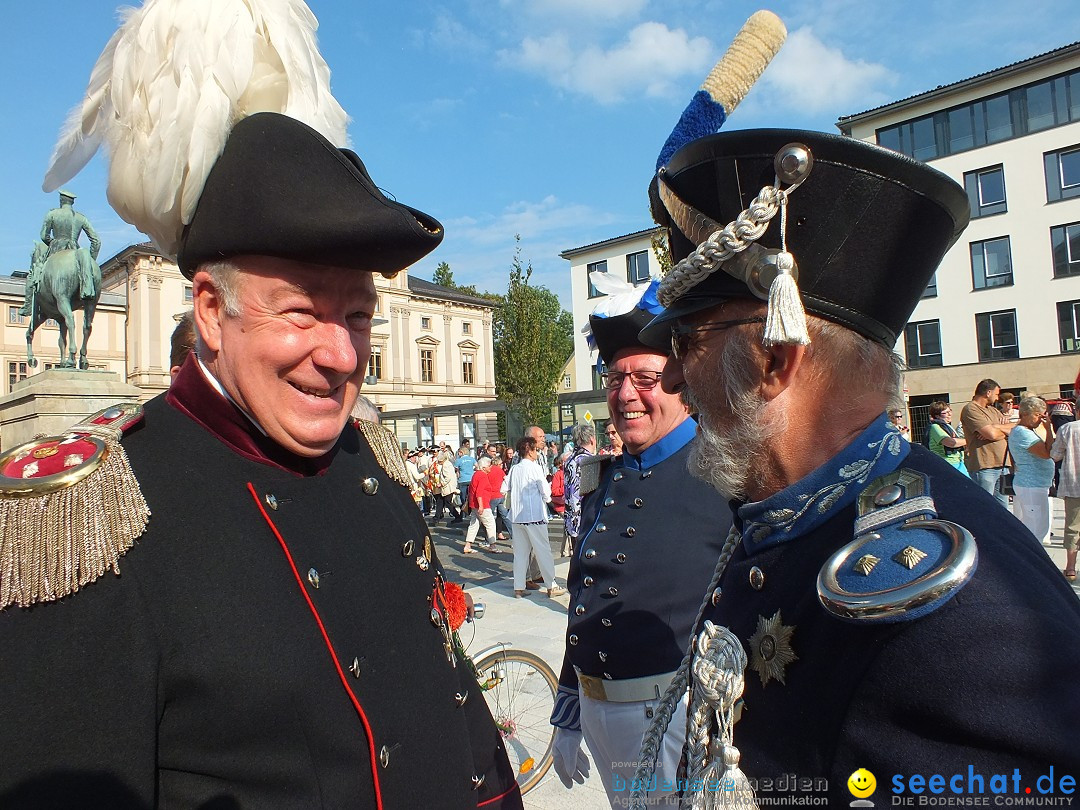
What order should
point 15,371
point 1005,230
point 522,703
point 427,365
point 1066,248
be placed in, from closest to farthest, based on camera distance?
point 522,703
point 1066,248
point 1005,230
point 15,371
point 427,365

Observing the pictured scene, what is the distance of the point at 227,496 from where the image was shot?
140cm

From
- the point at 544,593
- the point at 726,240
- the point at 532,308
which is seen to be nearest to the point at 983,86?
the point at 532,308

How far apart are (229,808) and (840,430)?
1.33m

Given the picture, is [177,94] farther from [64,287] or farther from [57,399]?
[64,287]

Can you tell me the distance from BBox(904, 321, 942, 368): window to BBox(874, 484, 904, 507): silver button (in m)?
30.3

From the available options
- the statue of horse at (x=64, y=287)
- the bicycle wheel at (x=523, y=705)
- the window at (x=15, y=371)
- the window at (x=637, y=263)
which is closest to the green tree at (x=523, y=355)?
the window at (x=637, y=263)

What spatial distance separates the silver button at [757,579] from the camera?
138 centimetres

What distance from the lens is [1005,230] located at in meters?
26.6

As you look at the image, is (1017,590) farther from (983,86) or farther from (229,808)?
(983,86)

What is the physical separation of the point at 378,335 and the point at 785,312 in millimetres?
47895

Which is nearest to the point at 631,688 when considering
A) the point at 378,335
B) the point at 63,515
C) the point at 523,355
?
the point at 63,515

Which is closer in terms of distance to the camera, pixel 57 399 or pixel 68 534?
pixel 68 534

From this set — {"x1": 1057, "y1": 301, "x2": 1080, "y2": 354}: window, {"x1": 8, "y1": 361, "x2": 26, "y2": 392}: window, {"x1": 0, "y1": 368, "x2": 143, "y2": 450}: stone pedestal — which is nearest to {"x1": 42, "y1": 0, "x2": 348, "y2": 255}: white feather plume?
{"x1": 0, "y1": 368, "x2": 143, "y2": 450}: stone pedestal

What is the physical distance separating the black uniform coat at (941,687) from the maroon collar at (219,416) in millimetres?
1118
